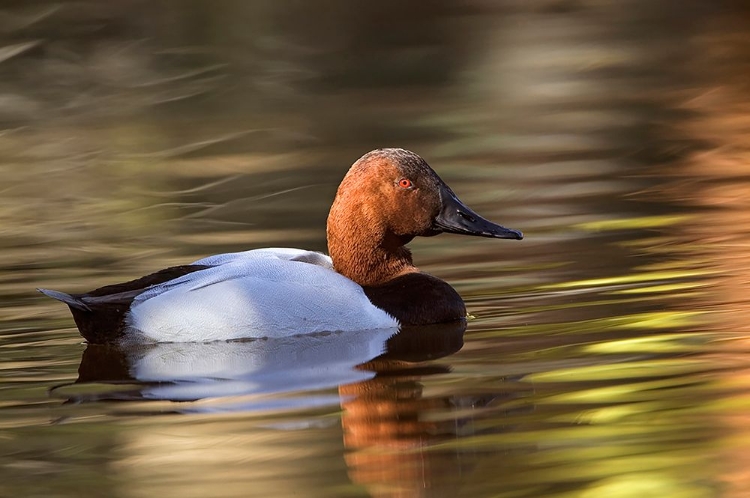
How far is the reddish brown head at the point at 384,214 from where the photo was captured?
8.00 m

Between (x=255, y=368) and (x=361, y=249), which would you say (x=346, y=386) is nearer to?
(x=255, y=368)

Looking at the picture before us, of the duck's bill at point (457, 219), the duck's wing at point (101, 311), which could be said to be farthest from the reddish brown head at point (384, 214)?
the duck's wing at point (101, 311)

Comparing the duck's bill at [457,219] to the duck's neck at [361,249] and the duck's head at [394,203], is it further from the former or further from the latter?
the duck's neck at [361,249]

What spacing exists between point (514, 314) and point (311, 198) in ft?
13.3

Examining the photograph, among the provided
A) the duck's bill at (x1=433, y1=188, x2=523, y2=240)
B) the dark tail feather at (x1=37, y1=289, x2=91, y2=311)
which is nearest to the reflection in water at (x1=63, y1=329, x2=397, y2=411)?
the dark tail feather at (x1=37, y1=289, x2=91, y2=311)

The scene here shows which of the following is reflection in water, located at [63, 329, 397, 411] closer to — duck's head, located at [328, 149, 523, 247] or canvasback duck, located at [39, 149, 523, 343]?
canvasback duck, located at [39, 149, 523, 343]

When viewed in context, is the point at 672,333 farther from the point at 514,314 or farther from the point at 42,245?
the point at 42,245

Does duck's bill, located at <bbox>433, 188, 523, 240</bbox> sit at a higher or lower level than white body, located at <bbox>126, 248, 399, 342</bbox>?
higher

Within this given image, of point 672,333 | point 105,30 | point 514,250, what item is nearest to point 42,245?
point 514,250

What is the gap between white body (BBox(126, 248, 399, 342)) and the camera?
747 centimetres

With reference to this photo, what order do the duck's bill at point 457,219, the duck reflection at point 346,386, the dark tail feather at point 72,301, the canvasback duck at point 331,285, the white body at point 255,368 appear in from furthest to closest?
the duck's bill at point 457,219, the canvasback duck at point 331,285, the dark tail feather at point 72,301, the white body at point 255,368, the duck reflection at point 346,386

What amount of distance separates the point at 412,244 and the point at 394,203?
197 cm

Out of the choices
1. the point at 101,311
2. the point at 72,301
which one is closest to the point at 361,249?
the point at 101,311

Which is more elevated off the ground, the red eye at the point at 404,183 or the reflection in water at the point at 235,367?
the red eye at the point at 404,183
